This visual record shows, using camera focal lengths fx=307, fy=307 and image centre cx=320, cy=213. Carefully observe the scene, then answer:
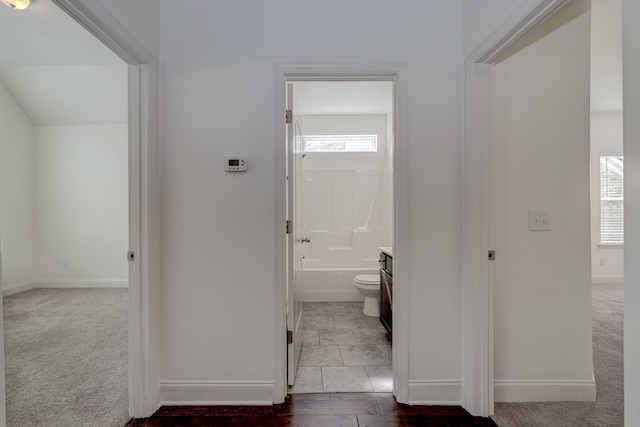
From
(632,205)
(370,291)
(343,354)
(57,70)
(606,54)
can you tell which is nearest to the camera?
(632,205)

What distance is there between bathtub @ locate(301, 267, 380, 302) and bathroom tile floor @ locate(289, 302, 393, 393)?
0.38 m

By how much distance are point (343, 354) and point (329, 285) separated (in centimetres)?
154

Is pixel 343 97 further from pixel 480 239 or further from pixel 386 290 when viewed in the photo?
pixel 480 239

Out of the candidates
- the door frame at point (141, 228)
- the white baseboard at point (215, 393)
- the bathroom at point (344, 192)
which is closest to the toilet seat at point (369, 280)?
the bathroom at point (344, 192)

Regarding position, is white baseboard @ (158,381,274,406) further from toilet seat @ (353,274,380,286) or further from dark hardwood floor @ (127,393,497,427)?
toilet seat @ (353,274,380,286)

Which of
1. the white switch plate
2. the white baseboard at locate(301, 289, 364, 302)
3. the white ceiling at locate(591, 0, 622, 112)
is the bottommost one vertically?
the white baseboard at locate(301, 289, 364, 302)

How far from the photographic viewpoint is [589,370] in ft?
6.21

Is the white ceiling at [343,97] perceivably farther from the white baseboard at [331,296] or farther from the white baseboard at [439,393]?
the white baseboard at [439,393]

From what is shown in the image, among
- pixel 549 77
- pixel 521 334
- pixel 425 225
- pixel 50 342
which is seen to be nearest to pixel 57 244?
pixel 50 342

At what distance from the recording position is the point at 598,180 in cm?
486

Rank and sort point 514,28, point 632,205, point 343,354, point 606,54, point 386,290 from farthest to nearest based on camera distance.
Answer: point 606,54 → point 386,290 → point 343,354 → point 514,28 → point 632,205

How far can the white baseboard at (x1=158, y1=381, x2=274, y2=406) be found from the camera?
1869 millimetres

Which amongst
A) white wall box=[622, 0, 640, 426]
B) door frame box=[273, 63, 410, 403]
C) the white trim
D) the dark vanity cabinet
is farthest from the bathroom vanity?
white wall box=[622, 0, 640, 426]

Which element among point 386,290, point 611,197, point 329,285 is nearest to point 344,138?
point 329,285
